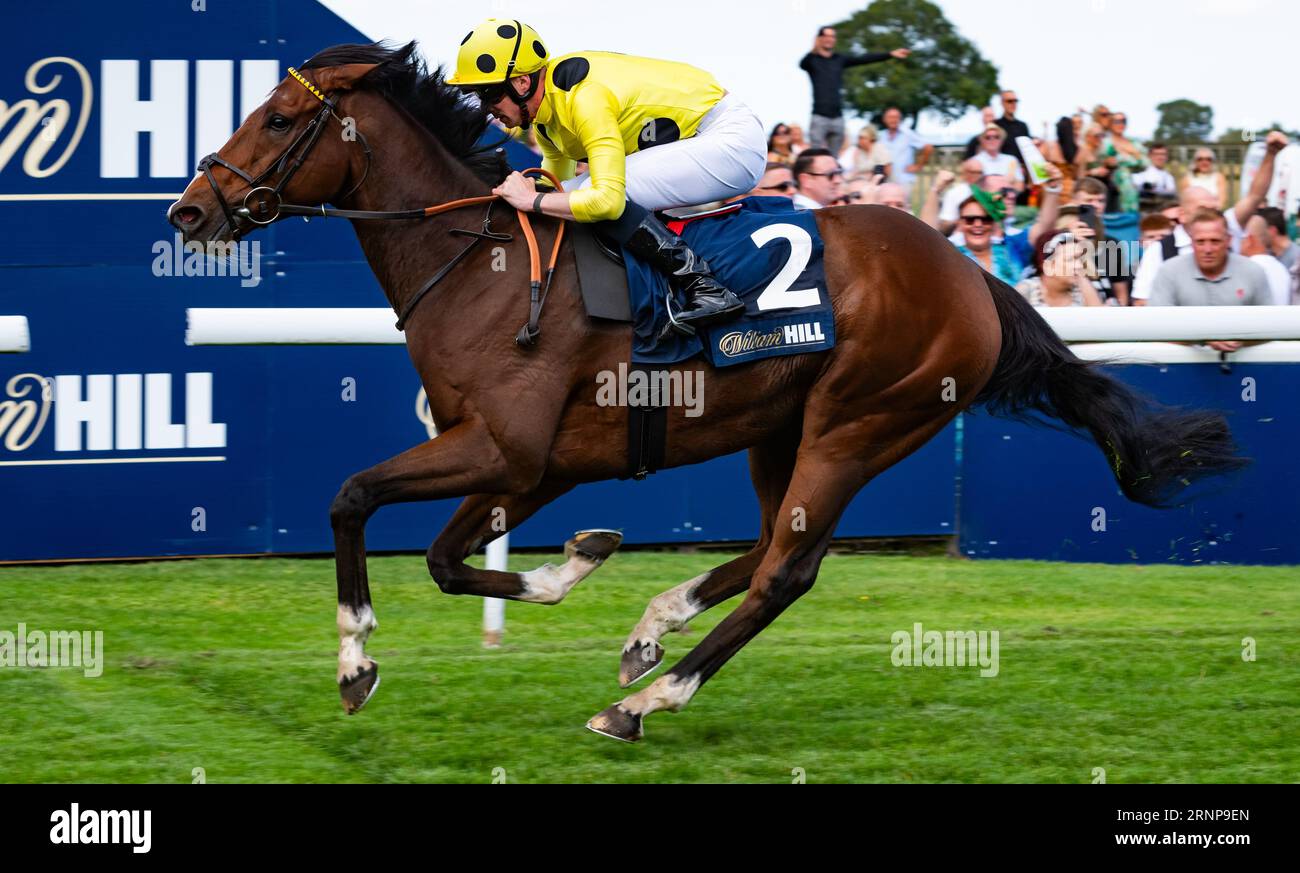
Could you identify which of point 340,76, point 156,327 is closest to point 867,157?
point 156,327

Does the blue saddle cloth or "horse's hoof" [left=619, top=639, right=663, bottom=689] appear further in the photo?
"horse's hoof" [left=619, top=639, right=663, bottom=689]

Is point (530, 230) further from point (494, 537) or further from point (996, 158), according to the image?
point (996, 158)

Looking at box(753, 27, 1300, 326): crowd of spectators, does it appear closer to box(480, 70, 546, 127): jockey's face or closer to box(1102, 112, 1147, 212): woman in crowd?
box(1102, 112, 1147, 212): woman in crowd

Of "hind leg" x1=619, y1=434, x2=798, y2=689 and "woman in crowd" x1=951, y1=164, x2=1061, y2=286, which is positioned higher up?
A: "woman in crowd" x1=951, y1=164, x2=1061, y2=286

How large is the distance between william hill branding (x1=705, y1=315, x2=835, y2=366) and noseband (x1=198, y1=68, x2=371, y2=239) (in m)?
1.27

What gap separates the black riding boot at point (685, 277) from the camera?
4.71 metres

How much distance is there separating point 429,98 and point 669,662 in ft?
6.78

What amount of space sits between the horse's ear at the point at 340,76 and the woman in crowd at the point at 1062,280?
13.1 ft

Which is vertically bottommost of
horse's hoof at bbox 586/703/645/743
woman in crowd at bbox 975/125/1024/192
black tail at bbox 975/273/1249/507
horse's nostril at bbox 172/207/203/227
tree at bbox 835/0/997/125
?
horse's hoof at bbox 586/703/645/743

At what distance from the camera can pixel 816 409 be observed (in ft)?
16.3

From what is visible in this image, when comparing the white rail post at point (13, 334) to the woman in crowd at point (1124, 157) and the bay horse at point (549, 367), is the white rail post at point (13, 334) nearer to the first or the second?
the bay horse at point (549, 367)

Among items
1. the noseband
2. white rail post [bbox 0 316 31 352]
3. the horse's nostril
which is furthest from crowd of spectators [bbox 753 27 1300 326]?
white rail post [bbox 0 316 31 352]

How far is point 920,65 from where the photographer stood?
4259 centimetres

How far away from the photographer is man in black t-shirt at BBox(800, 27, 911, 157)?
10.1m
